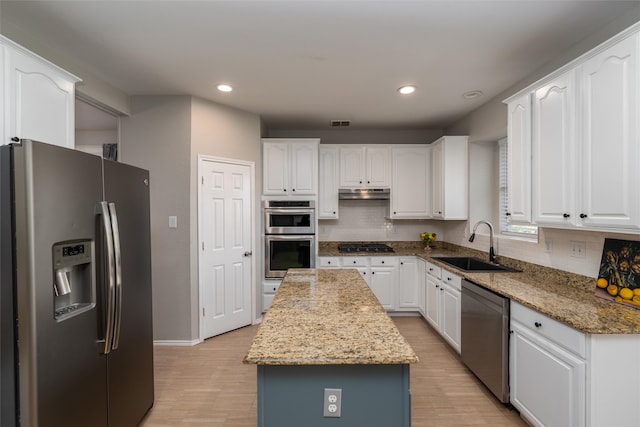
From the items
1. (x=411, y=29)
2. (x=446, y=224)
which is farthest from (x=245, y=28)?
(x=446, y=224)

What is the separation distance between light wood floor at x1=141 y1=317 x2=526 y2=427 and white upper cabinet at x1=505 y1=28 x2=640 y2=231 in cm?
143

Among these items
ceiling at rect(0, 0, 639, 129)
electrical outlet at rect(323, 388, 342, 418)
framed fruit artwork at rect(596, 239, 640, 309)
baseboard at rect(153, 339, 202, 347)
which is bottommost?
baseboard at rect(153, 339, 202, 347)

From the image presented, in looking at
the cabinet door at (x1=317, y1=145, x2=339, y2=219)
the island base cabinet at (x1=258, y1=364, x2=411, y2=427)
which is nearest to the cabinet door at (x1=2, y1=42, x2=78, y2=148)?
the island base cabinet at (x1=258, y1=364, x2=411, y2=427)

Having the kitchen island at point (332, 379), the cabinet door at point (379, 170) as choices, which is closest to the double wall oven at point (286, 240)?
the cabinet door at point (379, 170)

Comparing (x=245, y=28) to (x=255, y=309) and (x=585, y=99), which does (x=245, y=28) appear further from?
(x=255, y=309)

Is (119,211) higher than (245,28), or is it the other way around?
(245,28)

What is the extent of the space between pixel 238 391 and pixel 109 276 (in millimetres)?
1451

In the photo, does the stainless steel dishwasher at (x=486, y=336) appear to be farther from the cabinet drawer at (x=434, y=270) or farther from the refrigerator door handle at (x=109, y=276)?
the refrigerator door handle at (x=109, y=276)

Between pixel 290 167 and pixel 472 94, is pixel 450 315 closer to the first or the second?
pixel 472 94

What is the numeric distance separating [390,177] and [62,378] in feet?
12.4

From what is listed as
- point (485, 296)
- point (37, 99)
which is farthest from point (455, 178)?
point (37, 99)

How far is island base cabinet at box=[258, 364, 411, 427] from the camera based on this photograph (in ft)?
3.84

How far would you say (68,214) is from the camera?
1.35 meters

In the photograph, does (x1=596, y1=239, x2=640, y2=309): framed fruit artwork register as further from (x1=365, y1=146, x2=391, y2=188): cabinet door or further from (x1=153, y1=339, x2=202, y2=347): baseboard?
(x1=153, y1=339, x2=202, y2=347): baseboard
